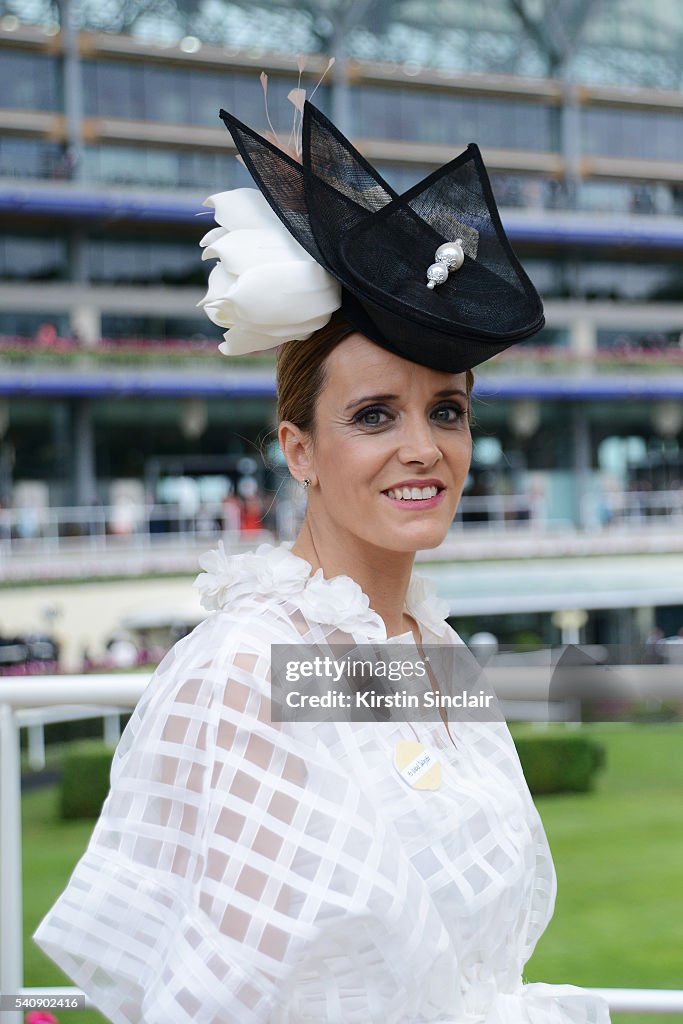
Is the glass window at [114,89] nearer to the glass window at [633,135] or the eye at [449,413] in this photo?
the glass window at [633,135]

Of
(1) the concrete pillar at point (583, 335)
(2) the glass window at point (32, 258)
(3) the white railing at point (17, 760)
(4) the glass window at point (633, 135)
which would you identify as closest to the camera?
(3) the white railing at point (17, 760)

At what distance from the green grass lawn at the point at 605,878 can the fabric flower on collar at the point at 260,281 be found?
Answer: 129 cm

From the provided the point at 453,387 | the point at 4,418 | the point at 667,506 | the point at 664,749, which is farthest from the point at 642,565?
the point at 453,387

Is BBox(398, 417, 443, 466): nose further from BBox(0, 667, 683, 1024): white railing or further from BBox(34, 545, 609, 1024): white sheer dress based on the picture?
BBox(0, 667, 683, 1024): white railing

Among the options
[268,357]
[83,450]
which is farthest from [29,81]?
[83,450]

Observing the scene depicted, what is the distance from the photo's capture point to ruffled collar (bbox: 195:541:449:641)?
1035mm

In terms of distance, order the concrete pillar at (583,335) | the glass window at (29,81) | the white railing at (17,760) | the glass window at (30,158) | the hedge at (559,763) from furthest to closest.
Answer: the concrete pillar at (583,335) < the glass window at (29,81) < the glass window at (30,158) < the hedge at (559,763) < the white railing at (17,760)

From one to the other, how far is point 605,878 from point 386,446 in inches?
135

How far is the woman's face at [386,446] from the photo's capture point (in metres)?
1.02

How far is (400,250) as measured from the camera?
999mm

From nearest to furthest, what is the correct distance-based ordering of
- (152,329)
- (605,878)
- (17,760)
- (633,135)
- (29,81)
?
(17,760), (605,878), (29,81), (152,329), (633,135)

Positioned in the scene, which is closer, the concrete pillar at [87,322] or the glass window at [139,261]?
the concrete pillar at [87,322]

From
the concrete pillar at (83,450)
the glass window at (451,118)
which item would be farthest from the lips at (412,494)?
the glass window at (451,118)

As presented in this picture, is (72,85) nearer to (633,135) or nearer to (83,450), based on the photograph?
(83,450)
